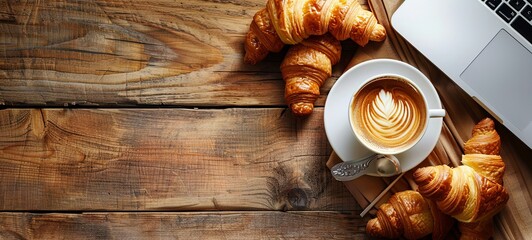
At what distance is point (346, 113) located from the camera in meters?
1.43

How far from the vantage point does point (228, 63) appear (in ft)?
4.94

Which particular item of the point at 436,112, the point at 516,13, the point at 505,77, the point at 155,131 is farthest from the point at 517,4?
the point at 155,131

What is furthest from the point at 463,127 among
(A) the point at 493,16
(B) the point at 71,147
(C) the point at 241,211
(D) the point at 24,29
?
(D) the point at 24,29

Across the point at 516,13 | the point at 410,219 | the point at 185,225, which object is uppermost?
the point at 516,13

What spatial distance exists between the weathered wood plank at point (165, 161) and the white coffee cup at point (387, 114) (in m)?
0.13

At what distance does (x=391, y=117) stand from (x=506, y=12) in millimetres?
281

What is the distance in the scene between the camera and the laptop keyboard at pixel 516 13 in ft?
4.29

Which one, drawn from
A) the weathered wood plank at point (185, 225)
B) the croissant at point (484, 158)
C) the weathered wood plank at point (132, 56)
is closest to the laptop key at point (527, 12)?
the croissant at point (484, 158)

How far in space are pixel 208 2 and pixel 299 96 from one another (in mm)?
280

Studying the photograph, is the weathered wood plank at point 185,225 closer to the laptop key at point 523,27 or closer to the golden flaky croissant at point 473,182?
the golden flaky croissant at point 473,182

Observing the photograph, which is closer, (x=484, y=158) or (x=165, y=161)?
(x=484, y=158)

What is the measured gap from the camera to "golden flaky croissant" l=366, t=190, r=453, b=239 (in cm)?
140

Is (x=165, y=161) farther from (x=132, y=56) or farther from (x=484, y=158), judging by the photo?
(x=484, y=158)

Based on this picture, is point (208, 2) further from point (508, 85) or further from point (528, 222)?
point (528, 222)
